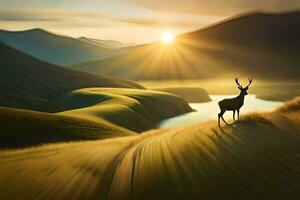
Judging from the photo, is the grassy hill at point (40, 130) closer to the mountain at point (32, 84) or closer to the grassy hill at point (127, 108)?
the grassy hill at point (127, 108)

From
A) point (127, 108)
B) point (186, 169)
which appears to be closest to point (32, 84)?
point (127, 108)

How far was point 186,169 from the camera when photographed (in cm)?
1039

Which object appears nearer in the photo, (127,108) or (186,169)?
(186,169)

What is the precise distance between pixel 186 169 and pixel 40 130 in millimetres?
30960

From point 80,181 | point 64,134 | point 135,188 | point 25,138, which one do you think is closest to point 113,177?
point 80,181

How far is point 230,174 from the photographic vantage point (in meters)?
9.66

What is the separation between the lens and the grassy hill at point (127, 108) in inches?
2775

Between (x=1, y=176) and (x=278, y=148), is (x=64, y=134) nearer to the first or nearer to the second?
(x=1, y=176)

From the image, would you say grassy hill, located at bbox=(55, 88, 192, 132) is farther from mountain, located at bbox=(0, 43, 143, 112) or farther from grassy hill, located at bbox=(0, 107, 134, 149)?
grassy hill, located at bbox=(0, 107, 134, 149)

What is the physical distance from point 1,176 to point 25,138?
25.1 m

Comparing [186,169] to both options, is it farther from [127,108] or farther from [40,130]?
[127,108]

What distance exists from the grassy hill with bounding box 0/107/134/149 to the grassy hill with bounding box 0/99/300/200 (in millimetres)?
21134

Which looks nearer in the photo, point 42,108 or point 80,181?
point 80,181

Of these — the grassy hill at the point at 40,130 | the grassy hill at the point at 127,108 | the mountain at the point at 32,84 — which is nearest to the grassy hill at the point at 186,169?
the grassy hill at the point at 40,130
